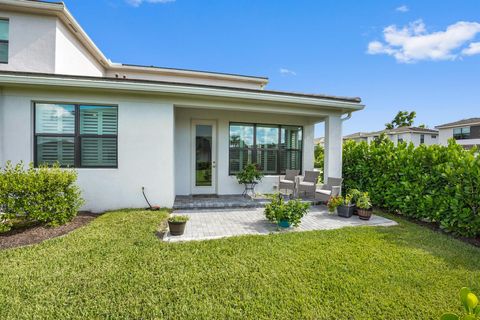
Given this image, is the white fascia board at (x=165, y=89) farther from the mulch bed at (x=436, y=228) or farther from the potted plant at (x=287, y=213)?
the mulch bed at (x=436, y=228)

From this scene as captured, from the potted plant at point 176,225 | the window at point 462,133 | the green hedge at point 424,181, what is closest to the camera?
the potted plant at point 176,225

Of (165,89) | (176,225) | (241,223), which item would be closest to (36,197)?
(176,225)

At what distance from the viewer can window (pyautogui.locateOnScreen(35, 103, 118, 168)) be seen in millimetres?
5578

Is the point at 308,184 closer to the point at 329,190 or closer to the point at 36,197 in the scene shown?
the point at 329,190

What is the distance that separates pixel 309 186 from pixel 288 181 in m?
0.74

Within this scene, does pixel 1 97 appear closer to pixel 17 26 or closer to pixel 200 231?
pixel 17 26

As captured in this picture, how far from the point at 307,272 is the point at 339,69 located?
12.4m

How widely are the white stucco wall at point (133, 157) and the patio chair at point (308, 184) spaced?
4.35 metres

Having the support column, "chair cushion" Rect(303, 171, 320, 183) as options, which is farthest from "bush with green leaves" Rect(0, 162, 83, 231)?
the support column

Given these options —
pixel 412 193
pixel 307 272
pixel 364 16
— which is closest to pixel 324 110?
pixel 412 193

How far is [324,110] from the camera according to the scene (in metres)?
7.19

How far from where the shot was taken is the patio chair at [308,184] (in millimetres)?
7234

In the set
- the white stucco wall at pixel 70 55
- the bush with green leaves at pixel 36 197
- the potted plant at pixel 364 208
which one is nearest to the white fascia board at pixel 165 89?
the bush with green leaves at pixel 36 197

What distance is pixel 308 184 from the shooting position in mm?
7332
